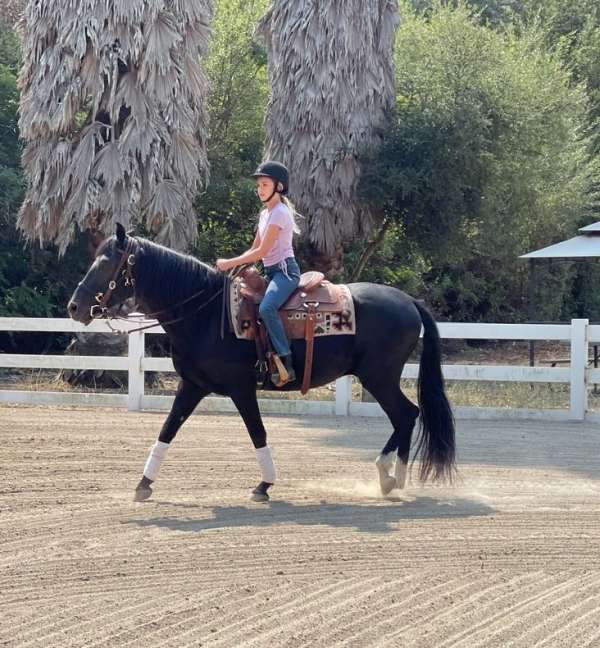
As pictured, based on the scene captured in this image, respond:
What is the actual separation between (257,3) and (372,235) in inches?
305

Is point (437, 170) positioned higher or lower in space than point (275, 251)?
higher

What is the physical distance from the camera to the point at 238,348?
25.7ft

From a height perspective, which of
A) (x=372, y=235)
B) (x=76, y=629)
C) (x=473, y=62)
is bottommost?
(x=76, y=629)

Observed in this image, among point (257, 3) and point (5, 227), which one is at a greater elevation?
point (257, 3)

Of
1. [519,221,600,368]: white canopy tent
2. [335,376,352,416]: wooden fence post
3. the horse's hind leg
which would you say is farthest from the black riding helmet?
[519,221,600,368]: white canopy tent

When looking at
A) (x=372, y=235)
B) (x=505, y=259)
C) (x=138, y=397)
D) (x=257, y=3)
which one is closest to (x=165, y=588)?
(x=138, y=397)

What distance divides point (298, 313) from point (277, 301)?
268 mm

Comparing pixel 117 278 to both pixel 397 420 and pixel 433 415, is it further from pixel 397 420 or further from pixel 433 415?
pixel 433 415

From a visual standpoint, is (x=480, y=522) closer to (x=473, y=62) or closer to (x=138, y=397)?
(x=138, y=397)

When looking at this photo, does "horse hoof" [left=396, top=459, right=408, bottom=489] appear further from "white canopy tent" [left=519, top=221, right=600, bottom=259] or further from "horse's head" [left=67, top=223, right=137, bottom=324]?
"white canopy tent" [left=519, top=221, right=600, bottom=259]

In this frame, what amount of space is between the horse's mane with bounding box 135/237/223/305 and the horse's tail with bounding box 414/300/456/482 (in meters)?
1.79

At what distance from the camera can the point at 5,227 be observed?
67.7 feet

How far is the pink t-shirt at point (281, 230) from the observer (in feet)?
25.2

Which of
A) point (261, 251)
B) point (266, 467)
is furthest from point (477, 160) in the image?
point (266, 467)
